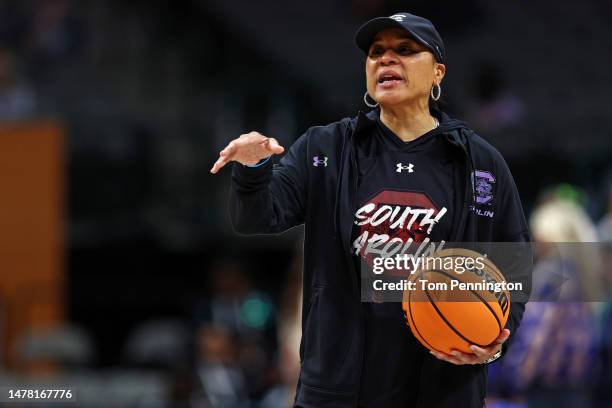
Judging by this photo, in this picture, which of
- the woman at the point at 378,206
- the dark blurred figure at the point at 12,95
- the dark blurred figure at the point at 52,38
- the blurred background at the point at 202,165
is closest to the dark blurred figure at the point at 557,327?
the blurred background at the point at 202,165

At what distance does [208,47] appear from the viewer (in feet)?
45.6

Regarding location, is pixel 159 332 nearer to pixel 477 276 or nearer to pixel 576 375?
pixel 576 375

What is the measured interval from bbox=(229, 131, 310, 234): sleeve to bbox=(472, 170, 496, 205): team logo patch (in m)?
0.60

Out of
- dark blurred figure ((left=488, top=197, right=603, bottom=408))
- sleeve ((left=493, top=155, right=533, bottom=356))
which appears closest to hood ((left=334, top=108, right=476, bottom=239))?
sleeve ((left=493, top=155, right=533, bottom=356))

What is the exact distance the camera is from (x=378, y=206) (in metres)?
3.75

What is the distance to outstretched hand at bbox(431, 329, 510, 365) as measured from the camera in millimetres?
3541

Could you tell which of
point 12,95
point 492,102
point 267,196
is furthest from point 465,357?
point 12,95

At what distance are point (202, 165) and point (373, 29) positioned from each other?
8.58 metres

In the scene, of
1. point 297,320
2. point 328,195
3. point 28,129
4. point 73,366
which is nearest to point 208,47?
point 28,129

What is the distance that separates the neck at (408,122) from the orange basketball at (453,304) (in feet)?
1.60

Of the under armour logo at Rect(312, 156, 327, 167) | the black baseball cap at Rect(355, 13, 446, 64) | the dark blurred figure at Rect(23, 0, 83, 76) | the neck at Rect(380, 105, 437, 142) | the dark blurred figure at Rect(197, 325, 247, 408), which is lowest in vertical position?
the dark blurred figure at Rect(197, 325, 247, 408)

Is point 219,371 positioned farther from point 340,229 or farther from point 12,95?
point 340,229

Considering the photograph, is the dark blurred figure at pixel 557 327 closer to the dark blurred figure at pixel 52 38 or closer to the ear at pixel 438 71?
the ear at pixel 438 71

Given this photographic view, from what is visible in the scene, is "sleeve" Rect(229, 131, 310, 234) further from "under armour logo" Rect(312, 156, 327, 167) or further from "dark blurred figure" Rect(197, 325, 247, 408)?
"dark blurred figure" Rect(197, 325, 247, 408)
